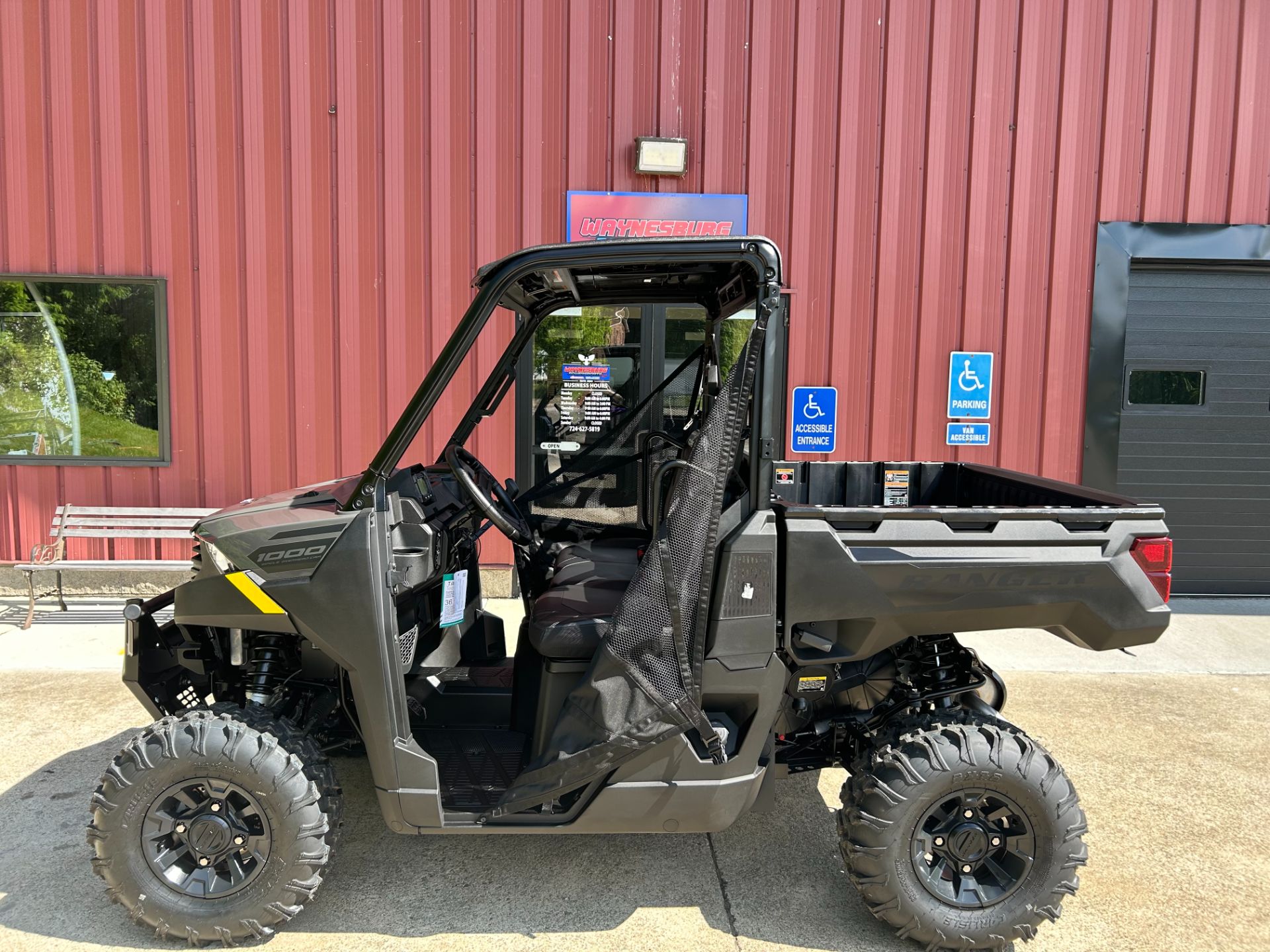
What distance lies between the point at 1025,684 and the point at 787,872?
2.63m

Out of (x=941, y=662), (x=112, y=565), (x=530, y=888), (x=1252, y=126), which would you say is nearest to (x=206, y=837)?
(x=530, y=888)

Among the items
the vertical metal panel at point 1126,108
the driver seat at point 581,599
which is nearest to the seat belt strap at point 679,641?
the driver seat at point 581,599

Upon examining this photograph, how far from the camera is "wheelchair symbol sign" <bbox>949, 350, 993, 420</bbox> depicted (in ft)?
20.2

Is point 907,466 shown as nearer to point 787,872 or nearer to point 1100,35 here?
point 787,872

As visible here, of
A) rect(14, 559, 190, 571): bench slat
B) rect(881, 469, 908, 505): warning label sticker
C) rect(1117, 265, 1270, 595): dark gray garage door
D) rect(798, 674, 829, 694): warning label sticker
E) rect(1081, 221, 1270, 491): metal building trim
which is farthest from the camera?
rect(1117, 265, 1270, 595): dark gray garage door

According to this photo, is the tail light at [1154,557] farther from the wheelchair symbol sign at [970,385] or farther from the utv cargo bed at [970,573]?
the wheelchair symbol sign at [970,385]

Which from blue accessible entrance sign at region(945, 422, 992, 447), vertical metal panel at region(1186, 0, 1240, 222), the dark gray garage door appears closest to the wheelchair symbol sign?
blue accessible entrance sign at region(945, 422, 992, 447)

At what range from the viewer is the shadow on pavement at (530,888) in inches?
95.6

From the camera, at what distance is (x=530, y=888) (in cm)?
265

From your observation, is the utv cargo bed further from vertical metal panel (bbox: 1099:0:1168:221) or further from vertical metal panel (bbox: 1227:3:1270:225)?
vertical metal panel (bbox: 1227:3:1270:225)

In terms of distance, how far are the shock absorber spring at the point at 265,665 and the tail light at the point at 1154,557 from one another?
2.72m

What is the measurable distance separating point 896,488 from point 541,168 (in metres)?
3.84

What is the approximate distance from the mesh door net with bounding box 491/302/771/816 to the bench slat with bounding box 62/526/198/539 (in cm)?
496

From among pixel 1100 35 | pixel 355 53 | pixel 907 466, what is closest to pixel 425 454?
pixel 355 53
